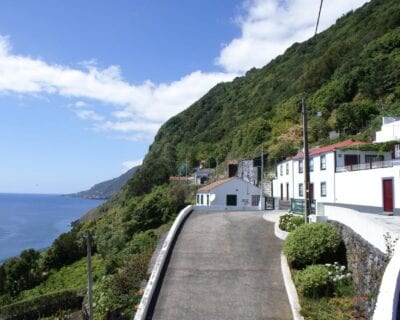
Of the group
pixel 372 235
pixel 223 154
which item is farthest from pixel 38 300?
pixel 223 154

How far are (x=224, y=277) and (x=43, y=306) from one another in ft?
59.4

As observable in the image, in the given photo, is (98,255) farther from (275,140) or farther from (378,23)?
(378,23)

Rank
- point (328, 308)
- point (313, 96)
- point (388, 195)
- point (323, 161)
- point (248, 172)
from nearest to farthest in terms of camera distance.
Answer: point (328, 308) → point (388, 195) → point (323, 161) → point (248, 172) → point (313, 96)

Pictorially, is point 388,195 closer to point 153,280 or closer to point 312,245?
point 312,245

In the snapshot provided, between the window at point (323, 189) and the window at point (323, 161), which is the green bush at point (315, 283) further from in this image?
the window at point (323, 161)

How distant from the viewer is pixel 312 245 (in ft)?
50.5

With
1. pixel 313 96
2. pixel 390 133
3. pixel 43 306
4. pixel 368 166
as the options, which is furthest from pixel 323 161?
pixel 313 96

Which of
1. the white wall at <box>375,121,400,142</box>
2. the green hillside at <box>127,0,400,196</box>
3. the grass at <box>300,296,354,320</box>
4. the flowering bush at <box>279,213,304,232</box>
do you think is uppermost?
the green hillside at <box>127,0,400,196</box>

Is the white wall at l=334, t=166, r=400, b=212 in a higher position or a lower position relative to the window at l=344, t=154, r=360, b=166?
lower

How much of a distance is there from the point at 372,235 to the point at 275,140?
58673mm

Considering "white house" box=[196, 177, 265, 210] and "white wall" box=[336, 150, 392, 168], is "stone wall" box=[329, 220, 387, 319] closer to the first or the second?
"white wall" box=[336, 150, 392, 168]

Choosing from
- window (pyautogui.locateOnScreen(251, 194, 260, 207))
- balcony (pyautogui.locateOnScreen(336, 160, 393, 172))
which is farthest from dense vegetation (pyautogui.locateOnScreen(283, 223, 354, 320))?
window (pyautogui.locateOnScreen(251, 194, 260, 207))

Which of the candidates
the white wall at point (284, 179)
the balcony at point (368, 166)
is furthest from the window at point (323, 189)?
the white wall at point (284, 179)

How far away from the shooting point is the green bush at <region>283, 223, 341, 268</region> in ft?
→ 50.1
